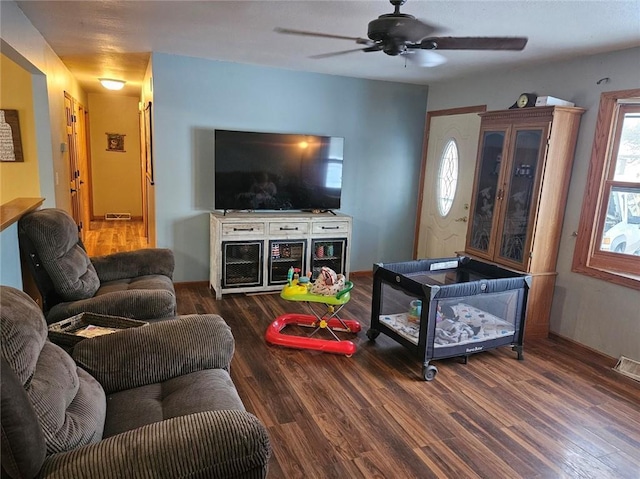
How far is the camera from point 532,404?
273 centimetres

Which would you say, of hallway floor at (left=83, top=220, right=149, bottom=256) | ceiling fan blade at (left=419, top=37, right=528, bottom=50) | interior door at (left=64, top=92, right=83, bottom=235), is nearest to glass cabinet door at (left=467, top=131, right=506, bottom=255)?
ceiling fan blade at (left=419, top=37, right=528, bottom=50)

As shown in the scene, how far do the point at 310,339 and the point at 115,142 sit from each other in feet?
22.2

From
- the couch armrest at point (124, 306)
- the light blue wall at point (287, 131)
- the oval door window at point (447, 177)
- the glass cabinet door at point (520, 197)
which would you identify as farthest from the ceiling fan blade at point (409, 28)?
the oval door window at point (447, 177)

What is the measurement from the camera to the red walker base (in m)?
3.25

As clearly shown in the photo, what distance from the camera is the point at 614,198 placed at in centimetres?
341

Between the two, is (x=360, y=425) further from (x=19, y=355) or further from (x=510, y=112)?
(x=510, y=112)

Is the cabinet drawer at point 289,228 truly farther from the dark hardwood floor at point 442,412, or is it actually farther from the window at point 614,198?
the window at point 614,198

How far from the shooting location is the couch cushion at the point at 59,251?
250 centimetres

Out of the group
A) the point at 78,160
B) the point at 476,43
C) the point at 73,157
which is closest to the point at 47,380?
the point at 476,43

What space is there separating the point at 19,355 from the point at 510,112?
3.70 meters

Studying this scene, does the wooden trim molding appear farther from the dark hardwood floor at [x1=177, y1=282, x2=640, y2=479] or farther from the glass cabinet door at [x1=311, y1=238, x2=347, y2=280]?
the glass cabinet door at [x1=311, y1=238, x2=347, y2=280]

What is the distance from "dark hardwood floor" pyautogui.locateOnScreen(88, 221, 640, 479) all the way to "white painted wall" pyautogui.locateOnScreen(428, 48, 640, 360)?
0.59 feet

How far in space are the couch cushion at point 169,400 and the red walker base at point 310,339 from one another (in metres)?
1.39

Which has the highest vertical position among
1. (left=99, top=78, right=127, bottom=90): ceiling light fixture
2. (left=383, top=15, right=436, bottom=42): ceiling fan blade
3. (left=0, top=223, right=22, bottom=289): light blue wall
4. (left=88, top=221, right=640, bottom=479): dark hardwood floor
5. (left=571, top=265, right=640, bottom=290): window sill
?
(left=99, top=78, right=127, bottom=90): ceiling light fixture
